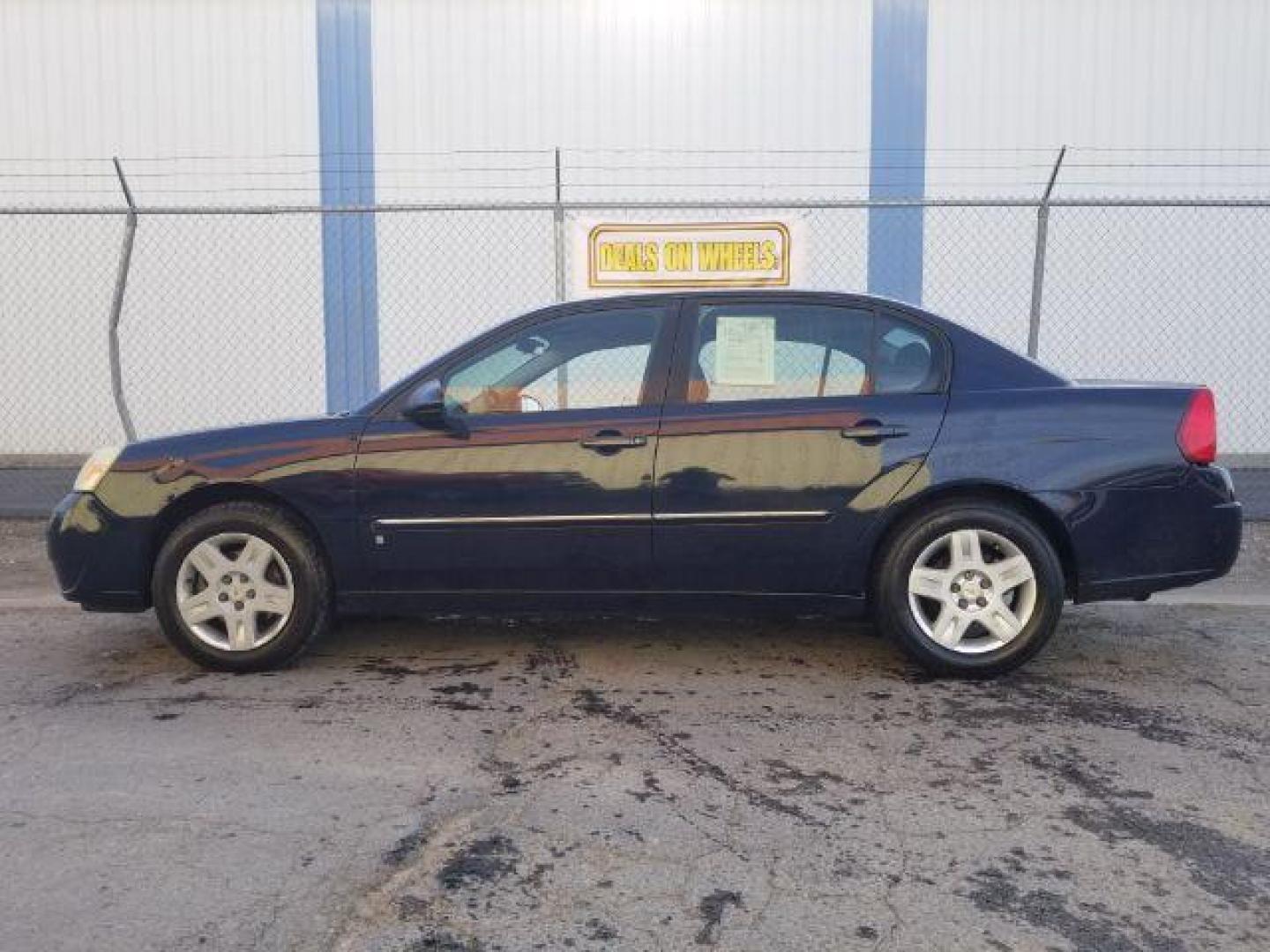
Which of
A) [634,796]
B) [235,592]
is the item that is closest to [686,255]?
[235,592]

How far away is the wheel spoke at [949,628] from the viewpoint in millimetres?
4621

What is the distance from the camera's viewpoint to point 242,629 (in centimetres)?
476

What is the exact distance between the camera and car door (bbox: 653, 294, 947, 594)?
4.61m

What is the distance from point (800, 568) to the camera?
15.3 ft

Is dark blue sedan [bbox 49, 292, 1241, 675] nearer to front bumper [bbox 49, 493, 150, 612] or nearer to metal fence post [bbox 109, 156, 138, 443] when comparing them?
front bumper [bbox 49, 493, 150, 612]

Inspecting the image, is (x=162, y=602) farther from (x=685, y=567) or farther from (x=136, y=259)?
(x=136, y=259)

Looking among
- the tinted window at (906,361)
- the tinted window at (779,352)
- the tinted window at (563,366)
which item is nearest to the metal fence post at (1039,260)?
the tinted window at (906,361)

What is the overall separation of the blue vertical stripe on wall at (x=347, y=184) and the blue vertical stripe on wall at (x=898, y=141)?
16.1 ft

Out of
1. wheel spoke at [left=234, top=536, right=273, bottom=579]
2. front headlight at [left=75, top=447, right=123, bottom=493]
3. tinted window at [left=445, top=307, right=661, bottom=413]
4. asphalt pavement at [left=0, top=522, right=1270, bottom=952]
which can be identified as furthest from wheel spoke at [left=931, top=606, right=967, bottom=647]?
front headlight at [left=75, top=447, right=123, bottom=493]

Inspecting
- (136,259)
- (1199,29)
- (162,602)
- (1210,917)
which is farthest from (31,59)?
(1210,917)

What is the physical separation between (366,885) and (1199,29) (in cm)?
1165

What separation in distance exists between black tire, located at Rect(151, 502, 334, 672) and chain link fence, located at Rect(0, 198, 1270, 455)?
22.5ft

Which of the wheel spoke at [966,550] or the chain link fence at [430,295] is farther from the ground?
the chain link fence at [430,295]

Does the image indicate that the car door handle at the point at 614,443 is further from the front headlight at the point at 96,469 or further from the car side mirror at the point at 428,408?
the front headlight at the point at 96,469
